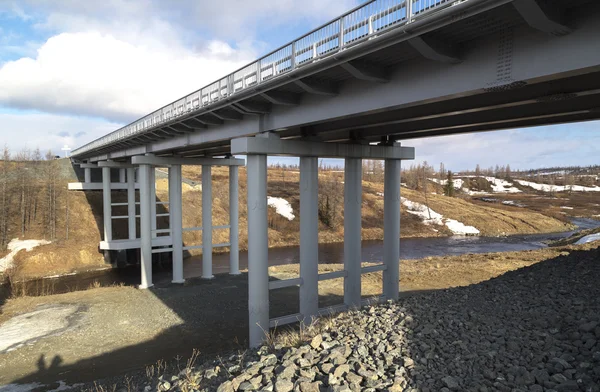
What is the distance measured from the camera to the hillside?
34.2 metres

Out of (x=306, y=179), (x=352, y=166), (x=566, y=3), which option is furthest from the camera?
(x=352, y=166)

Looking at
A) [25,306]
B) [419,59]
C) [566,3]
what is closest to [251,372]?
[419,59]

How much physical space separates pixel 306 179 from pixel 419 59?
7.21 m

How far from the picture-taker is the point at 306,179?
14.7m

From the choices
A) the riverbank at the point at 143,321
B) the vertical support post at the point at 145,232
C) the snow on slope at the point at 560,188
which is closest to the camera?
the riverbank at the point at 143,321

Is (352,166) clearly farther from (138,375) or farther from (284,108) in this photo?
(138,375)

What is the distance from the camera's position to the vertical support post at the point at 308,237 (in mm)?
14656

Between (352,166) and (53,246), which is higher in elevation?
(352,166)

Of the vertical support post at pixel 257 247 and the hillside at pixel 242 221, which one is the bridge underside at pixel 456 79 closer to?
the vertical support post at pixel 257 247

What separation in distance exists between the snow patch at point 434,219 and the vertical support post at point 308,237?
4797cm

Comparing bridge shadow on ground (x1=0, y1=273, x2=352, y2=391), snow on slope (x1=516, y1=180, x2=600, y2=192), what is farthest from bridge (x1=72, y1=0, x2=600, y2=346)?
snow on slope (x1=516, y1=180, x2=600, y2=192)

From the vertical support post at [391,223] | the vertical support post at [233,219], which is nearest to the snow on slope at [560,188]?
the vertical support post at [233,219]

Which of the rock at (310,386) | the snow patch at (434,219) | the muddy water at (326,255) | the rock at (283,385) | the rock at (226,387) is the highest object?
the rock at (310,386)

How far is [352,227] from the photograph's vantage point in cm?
1609
